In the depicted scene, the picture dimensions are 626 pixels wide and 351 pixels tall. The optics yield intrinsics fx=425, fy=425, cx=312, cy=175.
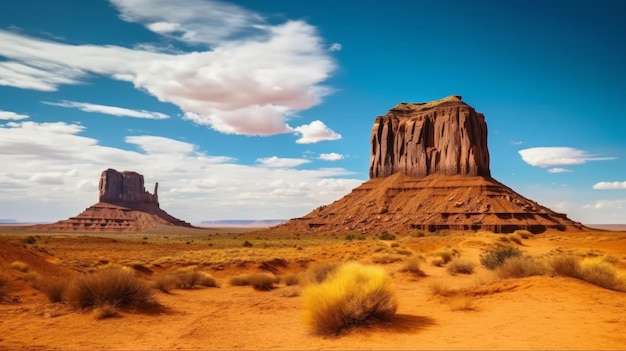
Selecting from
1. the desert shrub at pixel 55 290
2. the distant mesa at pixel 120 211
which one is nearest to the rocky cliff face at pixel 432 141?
the desert shrub at pixel 55 290

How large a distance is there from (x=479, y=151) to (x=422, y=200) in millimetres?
22869

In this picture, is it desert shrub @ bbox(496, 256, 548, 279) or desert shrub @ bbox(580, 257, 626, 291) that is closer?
desert shrub @ bbox(580, 257, 626, 291)

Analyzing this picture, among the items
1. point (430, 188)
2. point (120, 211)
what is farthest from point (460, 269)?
point (120, 211)

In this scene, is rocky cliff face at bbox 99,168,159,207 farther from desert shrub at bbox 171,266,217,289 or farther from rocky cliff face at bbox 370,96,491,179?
desert shrub at bbox 171,266,217,289

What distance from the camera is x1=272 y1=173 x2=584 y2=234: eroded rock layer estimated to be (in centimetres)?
7662

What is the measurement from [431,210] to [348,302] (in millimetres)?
78191

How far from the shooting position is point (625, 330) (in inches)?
336

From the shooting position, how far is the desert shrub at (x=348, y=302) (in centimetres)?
927

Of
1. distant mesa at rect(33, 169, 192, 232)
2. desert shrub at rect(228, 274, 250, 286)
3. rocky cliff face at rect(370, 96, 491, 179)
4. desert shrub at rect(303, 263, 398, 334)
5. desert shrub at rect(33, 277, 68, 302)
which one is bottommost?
desert shrub at rect(228, 274, 250, 286)

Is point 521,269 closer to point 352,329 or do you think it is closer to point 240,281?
point 352,329

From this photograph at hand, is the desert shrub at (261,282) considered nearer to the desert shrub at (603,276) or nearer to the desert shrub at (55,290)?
the desert shrub at (55,290)

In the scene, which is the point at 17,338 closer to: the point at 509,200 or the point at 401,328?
the point at 401,328

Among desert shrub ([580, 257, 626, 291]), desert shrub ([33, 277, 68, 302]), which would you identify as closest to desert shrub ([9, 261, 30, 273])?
desert shrub ([33, 277, 68, 302])

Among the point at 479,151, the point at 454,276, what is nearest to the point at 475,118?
A: the point at 479,151
